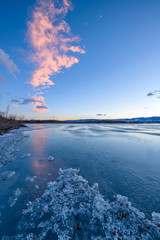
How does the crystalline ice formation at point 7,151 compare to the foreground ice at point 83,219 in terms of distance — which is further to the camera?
the crystalline ice formation at point 7,151

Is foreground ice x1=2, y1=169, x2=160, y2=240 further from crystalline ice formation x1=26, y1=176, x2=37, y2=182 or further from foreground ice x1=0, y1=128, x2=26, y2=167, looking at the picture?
foreground ice x1=0, y1=128, x2=26, y2=167

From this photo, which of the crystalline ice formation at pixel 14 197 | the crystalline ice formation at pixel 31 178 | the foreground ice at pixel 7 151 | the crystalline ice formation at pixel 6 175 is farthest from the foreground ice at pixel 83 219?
the foreground ice at pixel 7 151

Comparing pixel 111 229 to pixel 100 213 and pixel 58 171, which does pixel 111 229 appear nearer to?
pixel 100 213

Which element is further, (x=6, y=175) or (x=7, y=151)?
(x=7, y=151)

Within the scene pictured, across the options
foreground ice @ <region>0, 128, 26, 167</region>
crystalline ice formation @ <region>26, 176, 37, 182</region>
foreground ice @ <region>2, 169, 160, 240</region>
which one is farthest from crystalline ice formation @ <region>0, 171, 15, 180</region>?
foreground ice @ <region>2, 169, 160, 240</region>

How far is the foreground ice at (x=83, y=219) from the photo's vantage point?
1.50 metres

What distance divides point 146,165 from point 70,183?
11.1ft

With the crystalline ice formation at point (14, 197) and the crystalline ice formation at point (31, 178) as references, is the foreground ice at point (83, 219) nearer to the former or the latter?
the crystalline ice formation at point (14, 197)

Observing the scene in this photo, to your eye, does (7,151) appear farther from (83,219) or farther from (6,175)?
(83,219)

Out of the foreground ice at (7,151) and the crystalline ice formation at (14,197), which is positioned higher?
the foreground ice at (7,151)

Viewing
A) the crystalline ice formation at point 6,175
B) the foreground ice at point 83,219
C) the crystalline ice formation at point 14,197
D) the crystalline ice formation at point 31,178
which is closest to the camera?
the foreground ice at point 83,219

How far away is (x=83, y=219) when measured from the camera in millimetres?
1758

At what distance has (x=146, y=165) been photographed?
13.2 ft

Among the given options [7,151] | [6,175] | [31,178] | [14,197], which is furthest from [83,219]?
[7,151]
